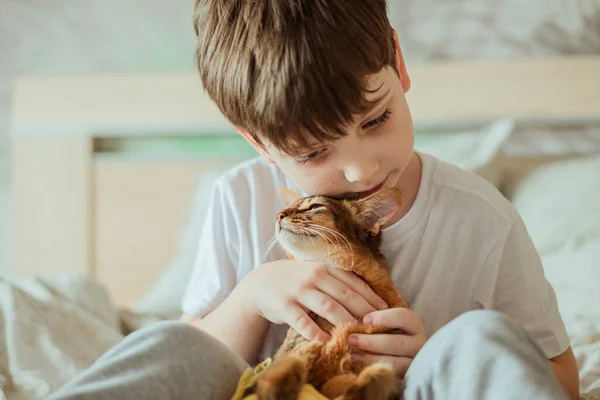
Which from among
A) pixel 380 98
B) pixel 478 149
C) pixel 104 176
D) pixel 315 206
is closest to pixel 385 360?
pixel 315 206

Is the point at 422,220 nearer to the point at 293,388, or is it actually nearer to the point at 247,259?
the point at 247,259

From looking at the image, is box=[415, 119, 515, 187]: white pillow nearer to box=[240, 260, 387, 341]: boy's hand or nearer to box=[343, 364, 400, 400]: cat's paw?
box=[240, 260, 387, 341]: boy's hand

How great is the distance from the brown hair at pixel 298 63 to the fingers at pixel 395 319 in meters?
0.25

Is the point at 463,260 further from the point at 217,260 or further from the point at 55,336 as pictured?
the point at 55,336

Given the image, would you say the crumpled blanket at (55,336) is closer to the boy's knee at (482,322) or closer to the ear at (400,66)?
the boy's knee at (482,322)

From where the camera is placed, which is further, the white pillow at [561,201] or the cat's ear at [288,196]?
the white pillow at [561,201]

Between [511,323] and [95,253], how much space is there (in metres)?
1.87

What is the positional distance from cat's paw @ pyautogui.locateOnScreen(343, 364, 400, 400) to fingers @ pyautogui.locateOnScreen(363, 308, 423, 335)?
0.14 m

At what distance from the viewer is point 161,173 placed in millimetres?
2303

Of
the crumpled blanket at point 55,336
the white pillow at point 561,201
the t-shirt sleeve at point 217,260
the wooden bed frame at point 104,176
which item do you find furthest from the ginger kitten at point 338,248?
the wooden bed frame at point 104,176

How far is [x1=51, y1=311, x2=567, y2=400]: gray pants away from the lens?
68 cm

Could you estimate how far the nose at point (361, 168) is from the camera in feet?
2.99

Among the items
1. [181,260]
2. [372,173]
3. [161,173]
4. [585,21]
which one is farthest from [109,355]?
[585,21]

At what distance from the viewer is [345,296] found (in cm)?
95
